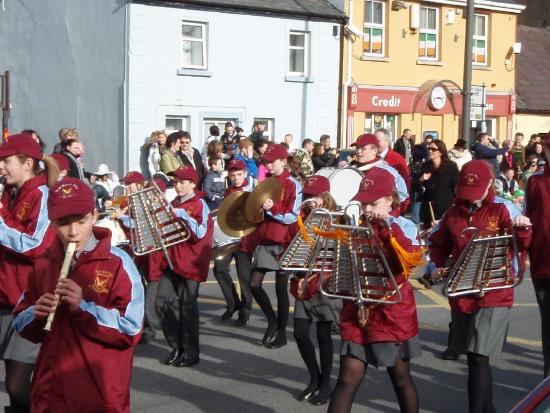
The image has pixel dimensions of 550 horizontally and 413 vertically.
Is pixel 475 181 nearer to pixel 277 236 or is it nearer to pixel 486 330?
pixel 486 330

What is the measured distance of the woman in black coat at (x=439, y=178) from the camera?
43.6 ft

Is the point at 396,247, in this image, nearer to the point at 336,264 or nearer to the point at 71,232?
the point at 336,264

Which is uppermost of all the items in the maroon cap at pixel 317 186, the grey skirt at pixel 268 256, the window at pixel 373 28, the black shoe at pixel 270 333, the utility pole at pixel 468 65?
the window at pixel 373 28

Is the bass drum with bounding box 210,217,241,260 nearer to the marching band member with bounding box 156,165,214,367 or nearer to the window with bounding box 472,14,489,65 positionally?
the marching band member with bounding box 156,165,214,367

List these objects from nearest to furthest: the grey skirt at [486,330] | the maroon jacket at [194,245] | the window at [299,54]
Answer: the grey skirt at [486,330], the maroon jacket at [194,245], the window at [299,54]

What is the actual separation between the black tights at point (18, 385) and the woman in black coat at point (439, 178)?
8.21 m

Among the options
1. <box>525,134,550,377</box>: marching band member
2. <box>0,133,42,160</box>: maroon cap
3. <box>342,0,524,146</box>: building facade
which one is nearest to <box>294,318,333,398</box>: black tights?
<box>525,134,550,377</box>: marching band member

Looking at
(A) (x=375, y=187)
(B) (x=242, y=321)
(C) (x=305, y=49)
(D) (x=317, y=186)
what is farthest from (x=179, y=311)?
(C) (x=305, y=49)

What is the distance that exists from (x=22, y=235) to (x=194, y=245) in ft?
10.1

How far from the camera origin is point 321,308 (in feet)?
25.8

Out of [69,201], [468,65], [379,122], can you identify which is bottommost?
[69,201]

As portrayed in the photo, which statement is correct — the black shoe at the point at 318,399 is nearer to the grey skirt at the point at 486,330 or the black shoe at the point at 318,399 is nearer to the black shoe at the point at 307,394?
the black shoe at the point at 307,394

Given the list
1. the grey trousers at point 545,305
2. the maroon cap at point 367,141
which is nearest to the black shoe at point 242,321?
the maroon cap at point 367,141

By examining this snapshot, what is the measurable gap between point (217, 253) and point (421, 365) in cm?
221
